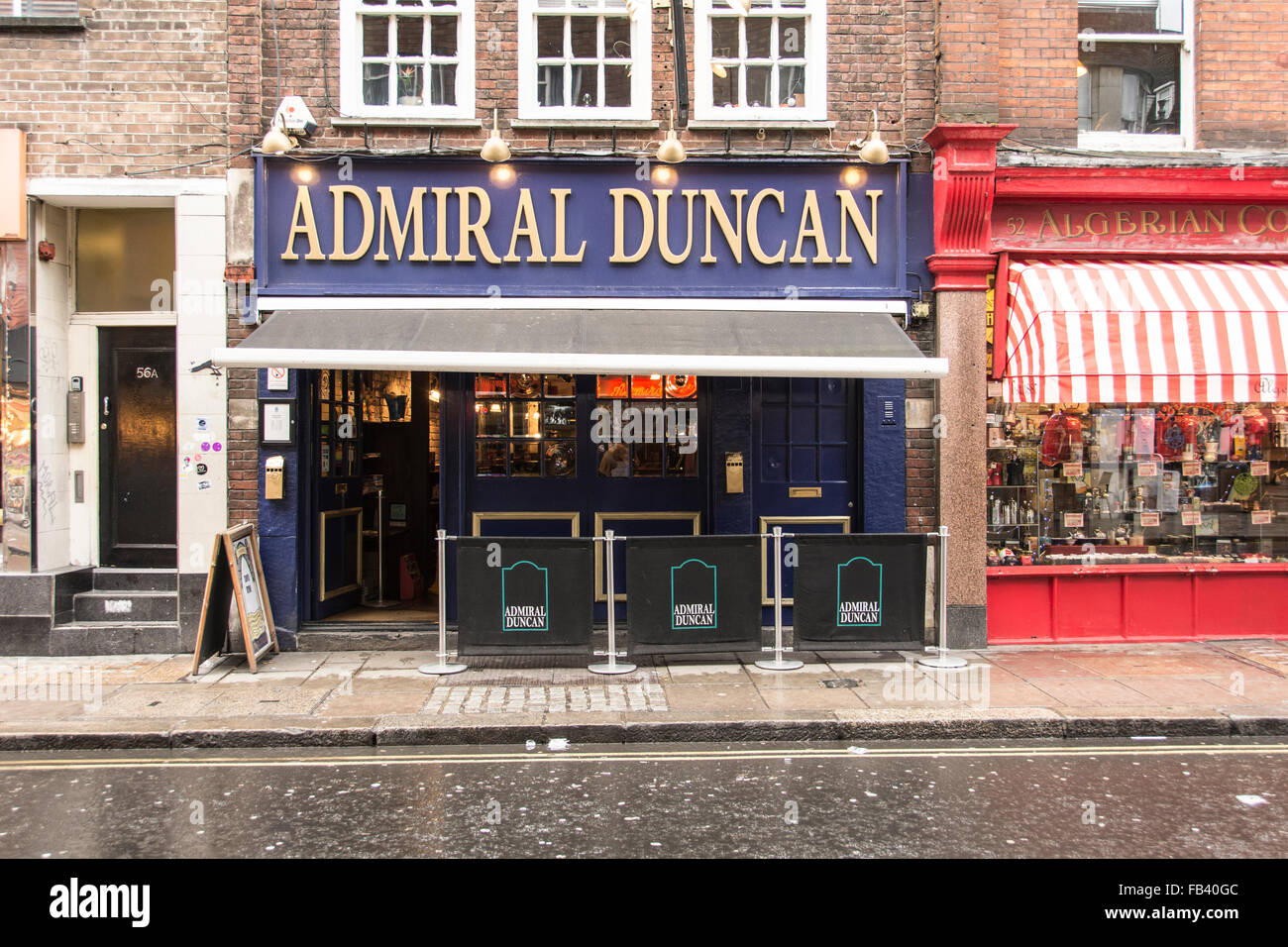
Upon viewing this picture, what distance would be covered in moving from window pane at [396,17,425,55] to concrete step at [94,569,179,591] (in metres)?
5.78

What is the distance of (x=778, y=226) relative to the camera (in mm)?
9281

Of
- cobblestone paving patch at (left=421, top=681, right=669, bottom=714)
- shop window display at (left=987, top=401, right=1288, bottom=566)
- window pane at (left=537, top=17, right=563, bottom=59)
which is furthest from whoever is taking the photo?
shop window display at (left=987, top=401, right=1288, bottom=566)

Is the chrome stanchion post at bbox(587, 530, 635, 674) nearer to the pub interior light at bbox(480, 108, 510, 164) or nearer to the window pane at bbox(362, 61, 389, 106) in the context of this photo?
the pub interior light at bbox(480, 108, 510, 164)

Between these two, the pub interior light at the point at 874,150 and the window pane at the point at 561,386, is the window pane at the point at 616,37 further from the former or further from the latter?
the window pane at the point at 561,386

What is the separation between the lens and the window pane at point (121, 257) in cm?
937

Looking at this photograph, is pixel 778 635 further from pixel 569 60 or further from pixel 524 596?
pixel 569 60

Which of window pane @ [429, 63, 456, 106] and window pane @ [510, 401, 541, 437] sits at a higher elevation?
window pane @ [429, 63, 456, 106]

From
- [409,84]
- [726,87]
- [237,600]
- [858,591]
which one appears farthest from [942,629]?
[409,84]

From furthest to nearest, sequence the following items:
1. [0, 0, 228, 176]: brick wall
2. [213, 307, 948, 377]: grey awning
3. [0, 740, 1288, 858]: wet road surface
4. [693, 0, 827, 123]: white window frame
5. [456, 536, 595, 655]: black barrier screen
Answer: [693, 0, 827, 123]: white window frame
[0, 0, 228, 176]: brick wall
[456, 536, 595, 655]: black barrier screen
[213, 307, 948, 377]: grey awning
[0, 740, 1288, 858]: wet road surface

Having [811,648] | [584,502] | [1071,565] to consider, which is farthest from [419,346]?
[1071,565]

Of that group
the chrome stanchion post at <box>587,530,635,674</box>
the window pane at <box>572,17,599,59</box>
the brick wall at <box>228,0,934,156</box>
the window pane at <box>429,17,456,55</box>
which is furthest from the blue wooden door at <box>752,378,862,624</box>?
the window pane at <box>429,17,456,55</box>

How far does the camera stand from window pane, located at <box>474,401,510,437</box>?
30.9ft

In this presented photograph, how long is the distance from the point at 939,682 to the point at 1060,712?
1.12 meters

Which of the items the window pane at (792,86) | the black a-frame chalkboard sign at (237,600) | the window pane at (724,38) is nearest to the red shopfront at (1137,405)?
the window pane at (792,86)
